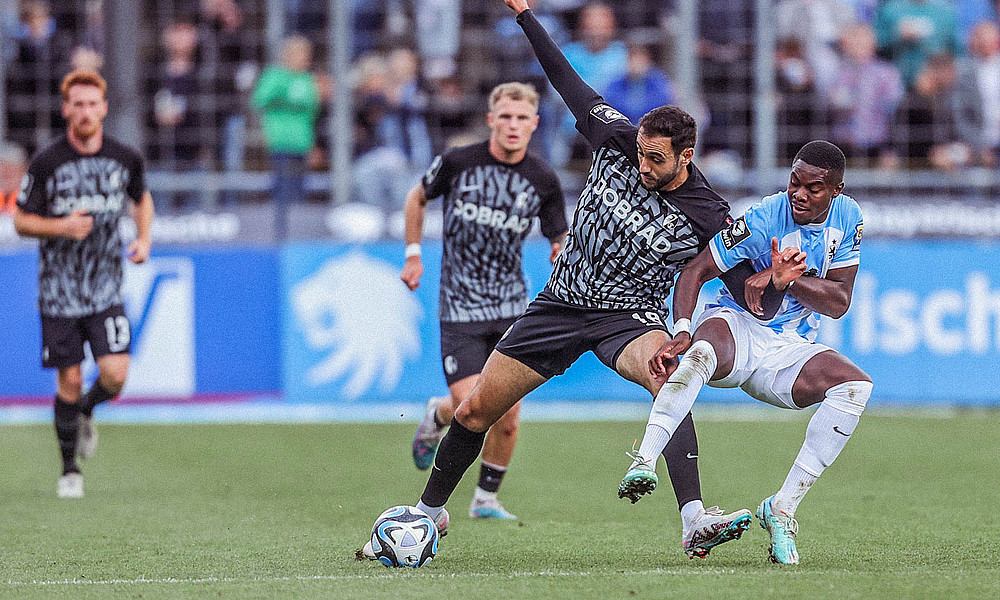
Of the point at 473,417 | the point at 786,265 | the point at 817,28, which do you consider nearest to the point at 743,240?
the point at 786,265

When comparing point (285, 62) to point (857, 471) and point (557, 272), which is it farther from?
point (557, 272)

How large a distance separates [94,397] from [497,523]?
3139mm

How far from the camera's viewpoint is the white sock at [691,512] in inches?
232

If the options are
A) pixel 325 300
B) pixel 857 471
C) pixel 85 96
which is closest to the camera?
pixel 85 96

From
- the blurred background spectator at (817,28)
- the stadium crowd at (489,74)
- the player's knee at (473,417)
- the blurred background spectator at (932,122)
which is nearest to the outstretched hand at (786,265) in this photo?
the player's knee at (473,417)

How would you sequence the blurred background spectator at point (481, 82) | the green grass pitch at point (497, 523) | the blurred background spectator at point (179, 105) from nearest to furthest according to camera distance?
the green grass pitch at point (497, 523) → the blurred background spectator at point (481, 82) → the blurred background spectator at point (179, 105)

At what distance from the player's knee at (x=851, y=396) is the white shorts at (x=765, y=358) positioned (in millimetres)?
219

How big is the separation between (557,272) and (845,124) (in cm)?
929

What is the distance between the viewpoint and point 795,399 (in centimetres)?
641

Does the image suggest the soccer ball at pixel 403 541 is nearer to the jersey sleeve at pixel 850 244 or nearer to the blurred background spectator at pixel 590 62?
the jersey sleeve at pixel 850 244

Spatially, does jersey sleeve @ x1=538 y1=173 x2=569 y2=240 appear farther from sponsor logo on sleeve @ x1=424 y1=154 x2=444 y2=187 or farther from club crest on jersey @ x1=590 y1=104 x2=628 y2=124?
club crest on jersey @ x1=590 y1=104 x2=628 y2=124

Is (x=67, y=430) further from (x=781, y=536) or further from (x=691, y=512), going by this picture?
(x=781, y=536)

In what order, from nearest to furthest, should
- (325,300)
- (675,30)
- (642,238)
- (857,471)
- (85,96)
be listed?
(642,238)
(85,96)
(857,471)
(325,300)
(675,30)

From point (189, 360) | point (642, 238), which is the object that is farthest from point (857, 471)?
point (189, 360)
